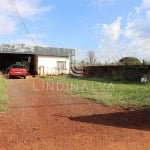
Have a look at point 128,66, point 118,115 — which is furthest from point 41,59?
point 118,115

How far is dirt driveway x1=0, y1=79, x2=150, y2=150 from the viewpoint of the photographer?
751 centimetres

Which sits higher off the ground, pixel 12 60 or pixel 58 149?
pixel 12 60

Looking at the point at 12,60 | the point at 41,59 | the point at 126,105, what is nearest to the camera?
the point at 126,105

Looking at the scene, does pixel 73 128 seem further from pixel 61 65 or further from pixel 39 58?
pixel 61 65

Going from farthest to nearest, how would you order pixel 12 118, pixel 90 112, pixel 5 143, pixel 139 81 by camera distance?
1. pixel 139 81
2. pixel 90 112
3. pixel 12 118
4. pixel 5 143

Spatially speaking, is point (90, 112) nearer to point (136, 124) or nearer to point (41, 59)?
point (136, 124)

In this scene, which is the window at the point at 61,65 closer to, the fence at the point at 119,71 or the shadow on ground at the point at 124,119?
the fence at the point at 119,71

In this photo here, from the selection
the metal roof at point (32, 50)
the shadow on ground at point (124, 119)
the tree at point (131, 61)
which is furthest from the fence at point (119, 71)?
the shadow on ground at point (124, 119)

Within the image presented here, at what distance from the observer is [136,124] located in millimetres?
9664

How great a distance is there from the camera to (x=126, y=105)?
13.2m

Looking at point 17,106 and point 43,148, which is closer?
point 43,148

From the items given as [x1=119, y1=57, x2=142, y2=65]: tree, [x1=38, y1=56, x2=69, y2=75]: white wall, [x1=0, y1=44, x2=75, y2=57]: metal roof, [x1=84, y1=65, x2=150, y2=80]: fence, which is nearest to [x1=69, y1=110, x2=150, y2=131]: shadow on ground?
[x1=84, y1=65, x2=150, y2=80]: fence

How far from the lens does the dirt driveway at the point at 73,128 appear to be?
7.51 meters

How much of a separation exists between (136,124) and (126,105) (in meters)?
3.55
